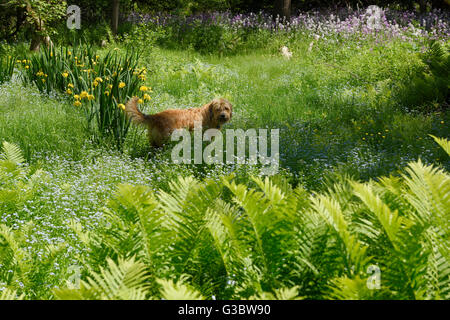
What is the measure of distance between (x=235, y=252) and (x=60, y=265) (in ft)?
4.97

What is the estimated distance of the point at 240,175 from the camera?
16.2 feet

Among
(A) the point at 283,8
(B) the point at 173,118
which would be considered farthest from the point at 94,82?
(A) the point at 283,8

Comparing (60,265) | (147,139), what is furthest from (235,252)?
(147,139)

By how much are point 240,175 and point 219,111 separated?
156cm

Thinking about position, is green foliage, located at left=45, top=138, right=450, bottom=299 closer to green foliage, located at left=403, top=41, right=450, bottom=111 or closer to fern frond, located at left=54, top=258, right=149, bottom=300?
fern frond, located at left=54, top=258, right=149, bottom=300

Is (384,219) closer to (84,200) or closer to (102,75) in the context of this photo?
(84,200)

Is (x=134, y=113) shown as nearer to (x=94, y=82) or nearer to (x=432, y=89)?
(x=94, y=82)

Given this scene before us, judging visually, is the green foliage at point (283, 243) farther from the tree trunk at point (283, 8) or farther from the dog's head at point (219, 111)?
the tree trunk at point (283, 8)

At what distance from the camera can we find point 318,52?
12.3 m

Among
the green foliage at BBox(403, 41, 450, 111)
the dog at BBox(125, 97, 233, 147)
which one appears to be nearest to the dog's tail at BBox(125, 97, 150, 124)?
the dog at BBox(125, 97, 233, 147)

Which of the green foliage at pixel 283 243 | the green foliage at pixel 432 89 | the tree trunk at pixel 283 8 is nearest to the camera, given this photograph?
the green foliage at pixel 283 243

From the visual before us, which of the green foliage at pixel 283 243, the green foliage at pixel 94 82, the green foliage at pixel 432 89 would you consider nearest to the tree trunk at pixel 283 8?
the green foliage at pixel 432 89

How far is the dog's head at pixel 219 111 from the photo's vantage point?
625 cm

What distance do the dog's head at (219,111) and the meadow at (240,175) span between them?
0.66m
